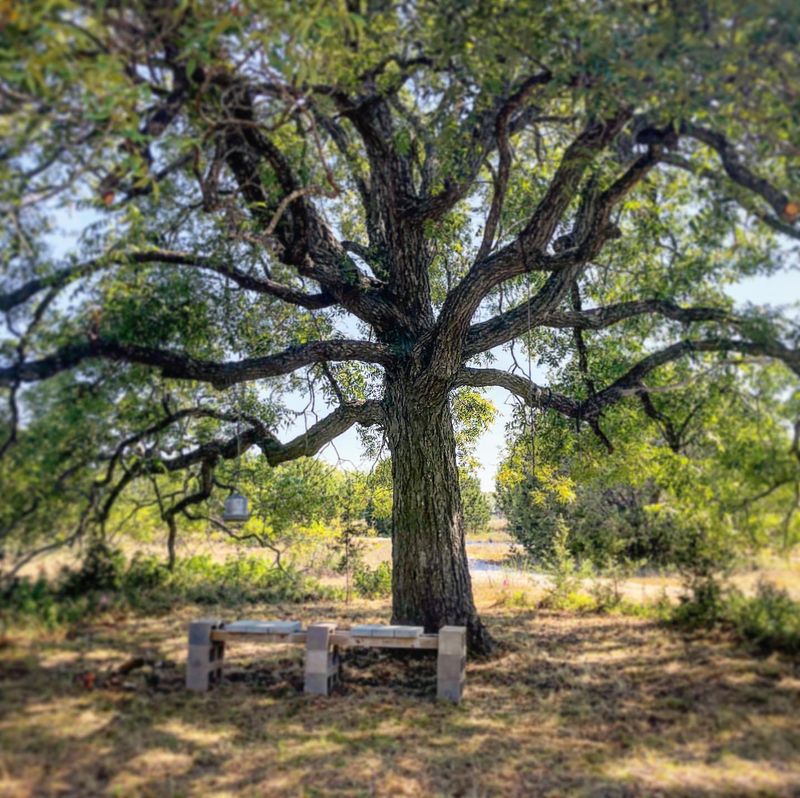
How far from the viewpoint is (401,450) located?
7.03m

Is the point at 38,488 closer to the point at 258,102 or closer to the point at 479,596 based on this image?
the point at 258,102

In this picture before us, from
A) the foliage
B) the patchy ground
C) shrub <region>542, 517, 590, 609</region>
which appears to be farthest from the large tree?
shrub <region>542, 517, 590, 609</region>

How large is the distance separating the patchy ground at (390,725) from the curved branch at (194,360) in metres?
1.86

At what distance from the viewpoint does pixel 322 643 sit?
553 centimetres

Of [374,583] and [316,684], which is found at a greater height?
[374,583]

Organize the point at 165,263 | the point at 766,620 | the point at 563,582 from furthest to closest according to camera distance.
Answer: the point at 563,582 < the point at 165,263 < the point at 766,620

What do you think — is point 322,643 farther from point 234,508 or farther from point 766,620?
point 766,620

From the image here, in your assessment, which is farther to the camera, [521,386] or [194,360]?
[521,386]

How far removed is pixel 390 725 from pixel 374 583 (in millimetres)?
5872

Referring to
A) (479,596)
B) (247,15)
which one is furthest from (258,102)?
(479,596)

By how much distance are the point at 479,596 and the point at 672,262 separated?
240 inches

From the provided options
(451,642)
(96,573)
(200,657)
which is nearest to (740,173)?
(451,642)

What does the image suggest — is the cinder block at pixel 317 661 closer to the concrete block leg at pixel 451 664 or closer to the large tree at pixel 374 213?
the concrete block leg at pixel 451 664

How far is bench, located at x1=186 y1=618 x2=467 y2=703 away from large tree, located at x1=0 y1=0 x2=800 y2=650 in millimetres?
1141
